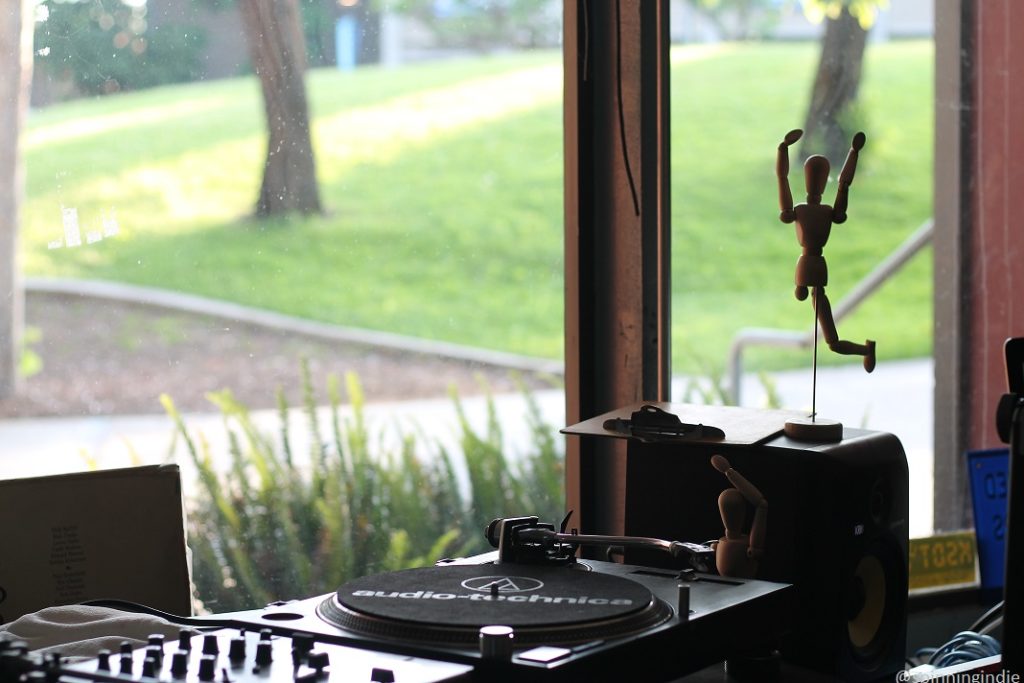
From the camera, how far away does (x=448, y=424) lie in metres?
2.61

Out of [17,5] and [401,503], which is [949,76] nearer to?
[401,503]

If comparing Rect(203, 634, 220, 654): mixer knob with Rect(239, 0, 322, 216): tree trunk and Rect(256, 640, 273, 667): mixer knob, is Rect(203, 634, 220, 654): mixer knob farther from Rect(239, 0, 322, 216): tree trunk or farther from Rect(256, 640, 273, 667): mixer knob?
Rect(239, 0, 322, 216): tree trunk

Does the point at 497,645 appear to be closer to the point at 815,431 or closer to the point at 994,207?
the point at 815,431

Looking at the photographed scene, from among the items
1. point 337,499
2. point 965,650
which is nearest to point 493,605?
point 965,650

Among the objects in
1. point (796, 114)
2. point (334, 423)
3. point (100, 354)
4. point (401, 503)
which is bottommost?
point (401, 503)

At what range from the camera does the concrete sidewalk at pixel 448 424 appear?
227 centimetres

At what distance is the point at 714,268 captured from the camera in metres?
2.73

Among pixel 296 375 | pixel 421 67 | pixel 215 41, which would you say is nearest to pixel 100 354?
pixel 296 375

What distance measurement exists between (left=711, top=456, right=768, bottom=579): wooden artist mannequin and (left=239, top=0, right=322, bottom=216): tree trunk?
119 cm

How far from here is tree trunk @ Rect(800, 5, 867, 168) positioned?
2.75 m

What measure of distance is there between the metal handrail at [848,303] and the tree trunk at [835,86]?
27 centimetres

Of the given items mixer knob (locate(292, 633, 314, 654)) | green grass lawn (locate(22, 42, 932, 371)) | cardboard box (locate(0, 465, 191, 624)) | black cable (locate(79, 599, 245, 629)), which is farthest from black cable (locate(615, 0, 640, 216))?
mixer knob (locate(292, 633, 314, 654))

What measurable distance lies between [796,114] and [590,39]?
0.71 meters

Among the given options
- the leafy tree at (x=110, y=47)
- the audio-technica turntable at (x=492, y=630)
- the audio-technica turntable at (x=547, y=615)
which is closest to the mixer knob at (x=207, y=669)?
the audio-technica turntable at (x=492, y=630)
